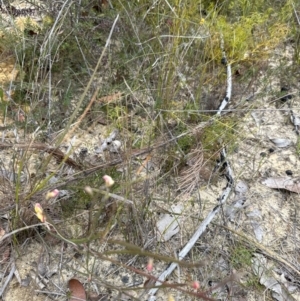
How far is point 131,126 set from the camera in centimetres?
181

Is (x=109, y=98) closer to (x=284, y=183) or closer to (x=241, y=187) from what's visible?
(x=241, y=187)

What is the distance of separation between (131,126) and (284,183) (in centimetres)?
70

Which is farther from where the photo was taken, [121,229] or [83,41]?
[83,41]

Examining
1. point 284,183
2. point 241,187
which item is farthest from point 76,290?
point 284,183

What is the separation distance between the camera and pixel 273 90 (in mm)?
2309

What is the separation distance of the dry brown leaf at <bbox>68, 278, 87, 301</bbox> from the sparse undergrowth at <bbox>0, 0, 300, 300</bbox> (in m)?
0.03

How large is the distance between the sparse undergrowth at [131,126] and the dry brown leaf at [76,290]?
3 centimetres

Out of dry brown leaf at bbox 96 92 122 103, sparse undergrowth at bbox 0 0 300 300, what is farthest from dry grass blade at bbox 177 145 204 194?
dry brown leaf at bbox 96 92 122 103

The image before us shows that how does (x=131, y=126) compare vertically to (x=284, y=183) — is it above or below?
above

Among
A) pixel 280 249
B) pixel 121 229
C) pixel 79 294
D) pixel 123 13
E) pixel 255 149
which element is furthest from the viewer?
pixel 123 13

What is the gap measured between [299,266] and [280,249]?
9 cm

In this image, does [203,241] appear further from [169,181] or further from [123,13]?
[123,13]

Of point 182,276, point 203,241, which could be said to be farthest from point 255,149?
point 182,276

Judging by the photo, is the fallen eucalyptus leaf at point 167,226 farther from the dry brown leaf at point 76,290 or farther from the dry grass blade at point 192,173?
the dry brown leaf at point 76,290
